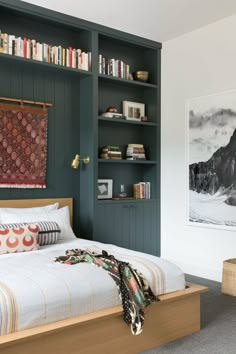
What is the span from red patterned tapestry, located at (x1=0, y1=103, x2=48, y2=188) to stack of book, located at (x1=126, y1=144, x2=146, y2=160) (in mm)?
1154

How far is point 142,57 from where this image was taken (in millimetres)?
5418

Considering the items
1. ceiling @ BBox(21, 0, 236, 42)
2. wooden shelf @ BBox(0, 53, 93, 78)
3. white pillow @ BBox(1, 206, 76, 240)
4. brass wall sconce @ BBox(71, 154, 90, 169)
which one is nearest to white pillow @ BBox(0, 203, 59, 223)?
white pillow @ BBox(1, 206, 76, 240)

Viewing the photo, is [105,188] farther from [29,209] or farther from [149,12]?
[149,12]

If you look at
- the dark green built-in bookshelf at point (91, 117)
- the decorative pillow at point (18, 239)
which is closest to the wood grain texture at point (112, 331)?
the decorative pillow at point (18, 239)

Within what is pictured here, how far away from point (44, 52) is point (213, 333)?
3122 millimetres

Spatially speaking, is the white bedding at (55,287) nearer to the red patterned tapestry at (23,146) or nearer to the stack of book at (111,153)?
the red patterned tapestry at (23,146)

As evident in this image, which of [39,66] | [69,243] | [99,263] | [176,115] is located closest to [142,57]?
[176,115]

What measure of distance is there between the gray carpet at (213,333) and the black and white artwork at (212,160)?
952mm

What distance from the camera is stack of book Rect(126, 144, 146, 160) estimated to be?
5133 mm

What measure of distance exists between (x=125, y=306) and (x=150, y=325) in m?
0.29

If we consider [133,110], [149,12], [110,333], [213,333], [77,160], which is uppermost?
[149,12]

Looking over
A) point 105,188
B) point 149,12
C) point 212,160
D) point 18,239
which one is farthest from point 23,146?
point 212,160

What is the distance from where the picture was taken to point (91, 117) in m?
4.63

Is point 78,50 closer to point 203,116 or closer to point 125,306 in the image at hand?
point 203,116
